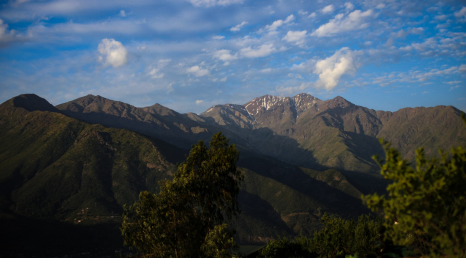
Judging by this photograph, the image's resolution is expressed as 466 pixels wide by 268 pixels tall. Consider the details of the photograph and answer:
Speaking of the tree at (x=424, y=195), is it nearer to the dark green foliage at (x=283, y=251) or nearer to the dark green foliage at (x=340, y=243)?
the dark green foliage at (x=340, y=243)

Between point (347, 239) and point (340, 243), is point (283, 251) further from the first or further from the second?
point (347, 239)

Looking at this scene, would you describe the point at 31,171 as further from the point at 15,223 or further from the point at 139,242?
the point at 139,242

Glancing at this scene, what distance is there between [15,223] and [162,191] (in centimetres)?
16623

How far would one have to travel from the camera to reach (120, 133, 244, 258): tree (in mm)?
21688

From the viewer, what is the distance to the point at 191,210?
23781 millimetres

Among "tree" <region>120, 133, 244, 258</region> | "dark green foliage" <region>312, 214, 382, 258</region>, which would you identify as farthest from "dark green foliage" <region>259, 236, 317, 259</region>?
"tree" <region>120, 133, 244, 258</region>

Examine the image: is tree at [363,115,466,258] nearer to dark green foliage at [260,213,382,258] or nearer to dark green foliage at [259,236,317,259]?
dark green foliage at [260,213,382,258]

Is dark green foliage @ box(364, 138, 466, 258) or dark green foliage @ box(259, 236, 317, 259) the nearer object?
dark green foliage @ box(364, 138, 466, 258)

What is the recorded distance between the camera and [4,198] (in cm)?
17238

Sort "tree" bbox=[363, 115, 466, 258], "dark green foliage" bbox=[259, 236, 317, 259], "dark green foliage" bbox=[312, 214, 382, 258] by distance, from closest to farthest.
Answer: "tree" bbox=[363, 115, 466, 258] → "dark green foliage" bbox=[312, 214, 382, 258] → "dark green foliage" bbox=[259, 236, 317, 259]

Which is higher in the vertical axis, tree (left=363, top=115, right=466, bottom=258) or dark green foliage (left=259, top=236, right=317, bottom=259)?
tree (left=363, top=115, right=466, bottom=258)

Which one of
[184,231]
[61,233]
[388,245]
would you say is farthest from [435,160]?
[61,233]

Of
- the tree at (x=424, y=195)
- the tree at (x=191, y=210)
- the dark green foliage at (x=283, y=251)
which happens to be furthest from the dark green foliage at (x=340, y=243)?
the tree at (x=424, y=195)

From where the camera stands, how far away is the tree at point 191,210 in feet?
71.2
